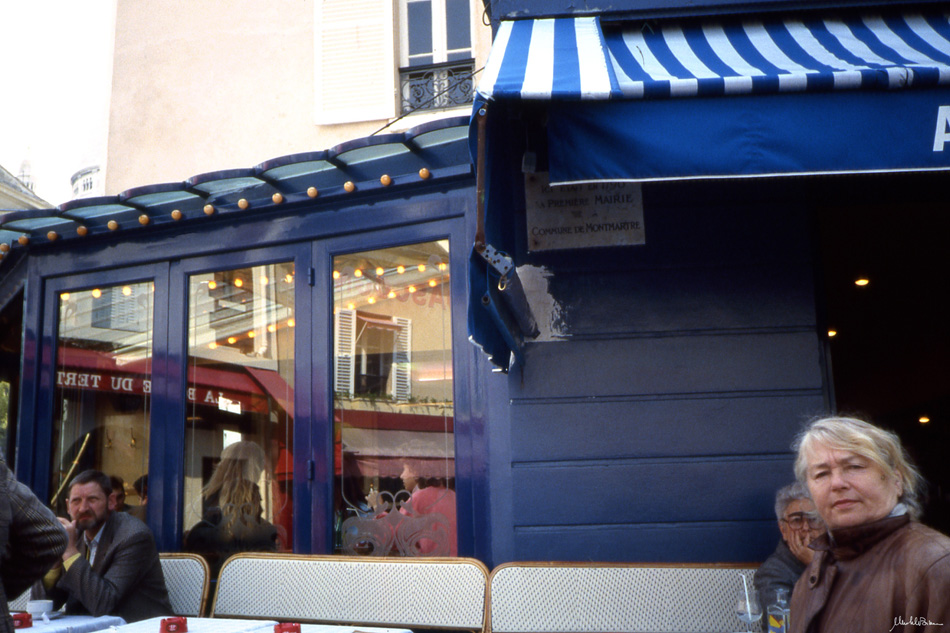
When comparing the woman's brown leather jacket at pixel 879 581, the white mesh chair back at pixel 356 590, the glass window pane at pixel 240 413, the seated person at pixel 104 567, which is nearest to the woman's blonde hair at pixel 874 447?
the woman's brown leather jacket at pixel 879 581

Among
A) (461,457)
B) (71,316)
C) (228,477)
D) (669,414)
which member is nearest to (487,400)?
(461,457)

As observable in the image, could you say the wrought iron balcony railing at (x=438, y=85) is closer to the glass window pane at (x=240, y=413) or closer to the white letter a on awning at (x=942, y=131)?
the glass window pane at (x=240, y=413)

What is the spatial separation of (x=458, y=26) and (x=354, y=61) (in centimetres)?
125

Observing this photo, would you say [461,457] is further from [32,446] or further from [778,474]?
[32,446]

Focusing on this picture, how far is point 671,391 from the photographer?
4.30 m

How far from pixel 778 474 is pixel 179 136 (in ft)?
27.1

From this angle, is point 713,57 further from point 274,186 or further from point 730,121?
point 274,186

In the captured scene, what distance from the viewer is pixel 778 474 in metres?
4.18

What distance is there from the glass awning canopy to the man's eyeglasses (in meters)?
2.42

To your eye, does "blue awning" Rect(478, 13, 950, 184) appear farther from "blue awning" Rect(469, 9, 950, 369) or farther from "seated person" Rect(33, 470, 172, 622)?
"seated person" Rect(33, 470, 172, 622)

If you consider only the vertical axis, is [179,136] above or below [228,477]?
above

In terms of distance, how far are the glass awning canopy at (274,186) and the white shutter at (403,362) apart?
0.84 meters

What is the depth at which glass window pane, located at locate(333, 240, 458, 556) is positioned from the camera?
4742 millimetres

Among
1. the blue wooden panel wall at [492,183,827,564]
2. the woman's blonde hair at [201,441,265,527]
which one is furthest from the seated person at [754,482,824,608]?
the woman's blonde hair at [201,441,265,527]
